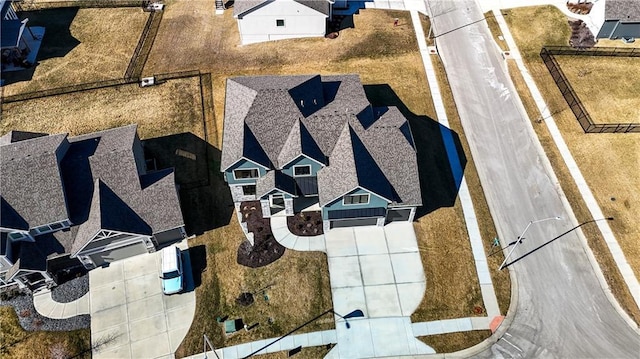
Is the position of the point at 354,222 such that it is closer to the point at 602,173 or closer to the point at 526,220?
the point at 526,220

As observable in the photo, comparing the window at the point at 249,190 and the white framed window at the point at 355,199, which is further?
the window at the point at 249,190

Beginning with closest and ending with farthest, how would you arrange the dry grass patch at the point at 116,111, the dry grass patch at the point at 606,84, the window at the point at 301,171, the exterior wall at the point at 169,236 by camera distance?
the exterior wall at the point at 169,236
the window at the point at 301,171
the dry grass patch at the point at 116,111
the dry grass patch at the point at 606,84

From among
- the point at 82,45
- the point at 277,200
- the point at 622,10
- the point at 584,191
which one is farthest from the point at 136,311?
the point at 622,10

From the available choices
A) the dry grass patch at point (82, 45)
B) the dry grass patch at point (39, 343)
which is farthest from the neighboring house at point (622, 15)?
the dry grass patch at point (39, 343)

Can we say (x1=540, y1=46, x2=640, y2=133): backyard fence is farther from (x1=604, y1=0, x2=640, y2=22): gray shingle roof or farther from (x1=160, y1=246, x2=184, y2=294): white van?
(x1=160, y1=246, x2=184, y2=294): white van

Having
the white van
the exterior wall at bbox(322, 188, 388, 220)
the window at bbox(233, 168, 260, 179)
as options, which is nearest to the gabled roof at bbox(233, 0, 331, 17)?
the window at bbox(233, 168, 260, 179)

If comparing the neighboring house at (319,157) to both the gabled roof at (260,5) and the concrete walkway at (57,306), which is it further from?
the gabled roof at (260,5)
